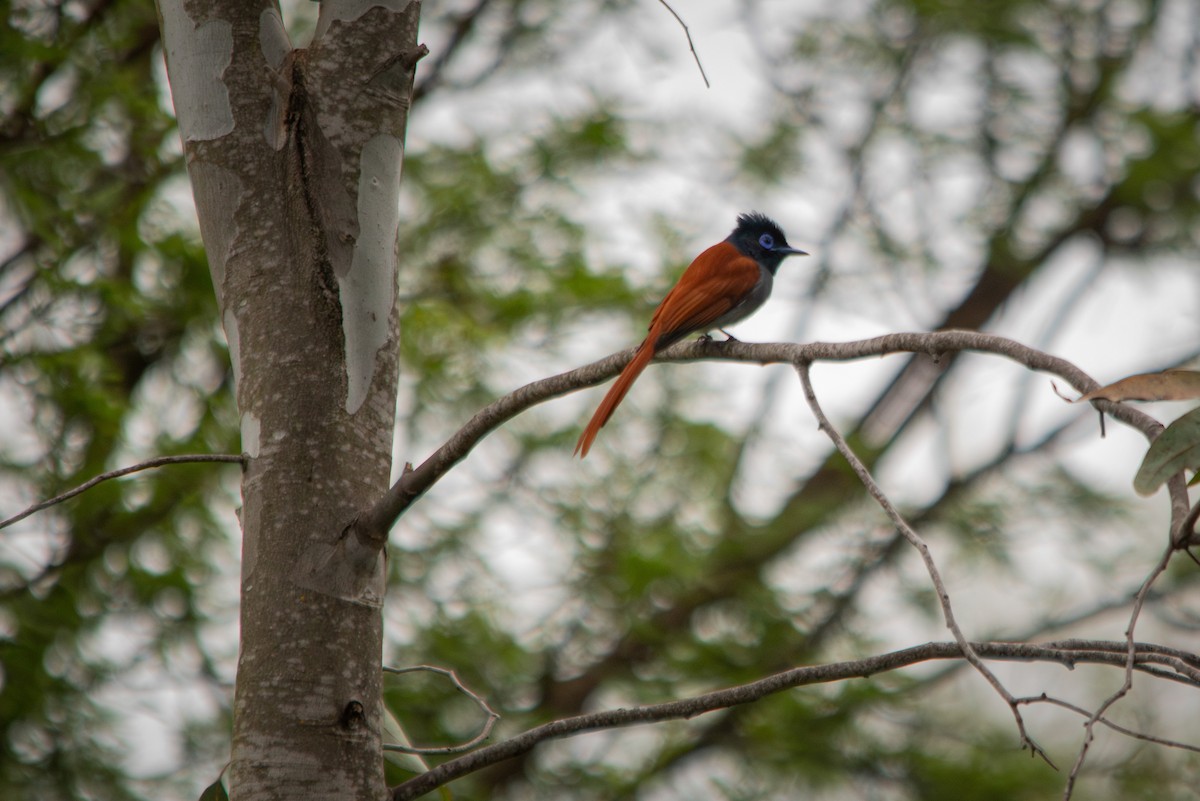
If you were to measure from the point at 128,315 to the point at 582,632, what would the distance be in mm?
3470

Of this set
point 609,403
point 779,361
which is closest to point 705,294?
point 609,403

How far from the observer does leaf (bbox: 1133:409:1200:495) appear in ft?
5.84

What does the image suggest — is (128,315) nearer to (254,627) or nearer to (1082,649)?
(254,627)

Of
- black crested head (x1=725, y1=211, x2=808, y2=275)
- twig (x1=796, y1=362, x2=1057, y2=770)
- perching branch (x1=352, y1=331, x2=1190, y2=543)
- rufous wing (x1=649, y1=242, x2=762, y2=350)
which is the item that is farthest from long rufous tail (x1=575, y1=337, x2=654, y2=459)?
black crested head (x1=725, y1=211, x2=808, y2=275)

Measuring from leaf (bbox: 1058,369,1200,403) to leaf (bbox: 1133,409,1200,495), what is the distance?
56mm

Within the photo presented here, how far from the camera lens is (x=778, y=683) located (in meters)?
1.93

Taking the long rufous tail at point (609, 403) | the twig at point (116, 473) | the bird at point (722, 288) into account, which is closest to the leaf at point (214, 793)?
the twig at point (116, 473)

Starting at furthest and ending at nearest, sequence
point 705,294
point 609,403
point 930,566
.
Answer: point 705,294 → point 609,403 → point 930,566

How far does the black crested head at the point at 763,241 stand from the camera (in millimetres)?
5965

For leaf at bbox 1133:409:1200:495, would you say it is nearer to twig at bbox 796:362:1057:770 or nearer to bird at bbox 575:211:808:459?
twig at bbox 796:362:1057:770

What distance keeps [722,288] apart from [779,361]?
104 inches

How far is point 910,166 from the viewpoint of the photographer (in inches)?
328

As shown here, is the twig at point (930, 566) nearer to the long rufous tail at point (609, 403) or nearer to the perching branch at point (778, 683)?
the perching branch at point (778, 683)

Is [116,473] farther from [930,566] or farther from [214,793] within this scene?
[930,566]
